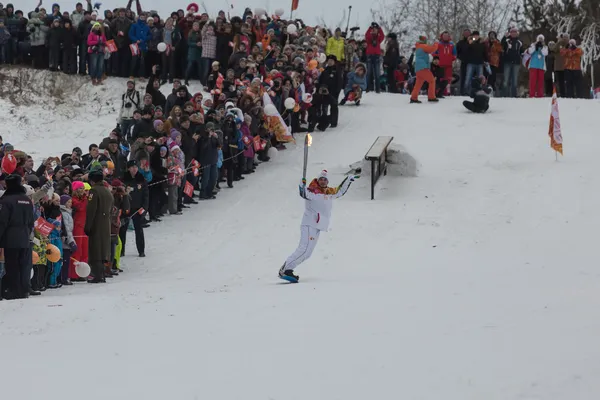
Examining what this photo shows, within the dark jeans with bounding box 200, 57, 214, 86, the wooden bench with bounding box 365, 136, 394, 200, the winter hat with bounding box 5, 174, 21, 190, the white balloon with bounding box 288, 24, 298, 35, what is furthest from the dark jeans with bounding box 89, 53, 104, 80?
the winter hat with bounding box 5, 174, 21, 190

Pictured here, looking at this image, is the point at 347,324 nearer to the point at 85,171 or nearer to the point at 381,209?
the point at 85,171

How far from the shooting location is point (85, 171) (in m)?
18.0

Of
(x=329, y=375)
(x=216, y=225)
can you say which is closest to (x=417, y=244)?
(x=216, y=225)

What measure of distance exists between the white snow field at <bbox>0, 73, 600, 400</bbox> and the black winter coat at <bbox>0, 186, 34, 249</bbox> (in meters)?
0.86

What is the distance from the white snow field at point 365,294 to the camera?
9.62m

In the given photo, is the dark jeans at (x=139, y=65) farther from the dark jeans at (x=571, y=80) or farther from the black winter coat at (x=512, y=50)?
the dark jeans at (x=571, y=80)

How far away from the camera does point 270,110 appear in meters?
25.1

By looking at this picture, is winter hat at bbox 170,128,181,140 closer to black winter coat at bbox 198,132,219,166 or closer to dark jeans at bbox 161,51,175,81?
black winter coat at bbox 198,132,219,166

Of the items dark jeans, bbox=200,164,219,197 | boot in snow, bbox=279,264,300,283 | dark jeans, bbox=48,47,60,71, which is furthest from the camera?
dark jeans, bbox=48,47,60,71

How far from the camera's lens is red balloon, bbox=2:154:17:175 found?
15891mm

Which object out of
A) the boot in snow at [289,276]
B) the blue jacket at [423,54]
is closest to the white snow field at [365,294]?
the boot in snow at [289,276]

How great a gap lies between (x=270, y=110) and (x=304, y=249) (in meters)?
9.84

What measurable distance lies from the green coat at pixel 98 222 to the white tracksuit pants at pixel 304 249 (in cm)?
283

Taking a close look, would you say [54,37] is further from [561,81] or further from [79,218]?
[79,218]
